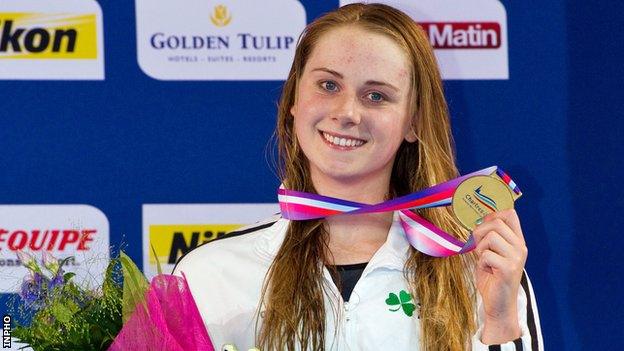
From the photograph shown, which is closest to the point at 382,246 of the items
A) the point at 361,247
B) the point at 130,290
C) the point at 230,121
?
the point at 361,247

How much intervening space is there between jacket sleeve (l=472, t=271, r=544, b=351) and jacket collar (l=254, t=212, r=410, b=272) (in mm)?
190

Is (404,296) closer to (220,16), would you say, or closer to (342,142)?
(342,142)

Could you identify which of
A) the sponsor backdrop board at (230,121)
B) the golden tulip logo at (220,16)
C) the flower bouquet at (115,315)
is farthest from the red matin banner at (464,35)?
the flower bouquet at (115,315)

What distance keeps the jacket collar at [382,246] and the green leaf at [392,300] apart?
0.19ft

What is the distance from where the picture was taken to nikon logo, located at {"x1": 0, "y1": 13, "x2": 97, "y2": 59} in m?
2.84

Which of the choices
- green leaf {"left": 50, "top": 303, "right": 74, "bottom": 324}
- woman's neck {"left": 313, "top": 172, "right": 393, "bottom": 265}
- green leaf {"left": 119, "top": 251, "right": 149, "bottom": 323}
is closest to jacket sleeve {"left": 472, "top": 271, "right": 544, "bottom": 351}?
woman's neck {"left": 313, "top": 172, "right": 393, "bottom": 265}

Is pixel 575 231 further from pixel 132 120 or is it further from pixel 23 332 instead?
pixel 23 332

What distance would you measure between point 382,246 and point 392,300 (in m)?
0.13

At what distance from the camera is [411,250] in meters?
2.18

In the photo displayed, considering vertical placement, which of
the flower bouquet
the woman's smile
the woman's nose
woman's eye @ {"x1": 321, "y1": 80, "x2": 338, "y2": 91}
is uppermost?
woman's eye @ {"x1": 321, "y1": 80, "x2": 338, "y2": 91}

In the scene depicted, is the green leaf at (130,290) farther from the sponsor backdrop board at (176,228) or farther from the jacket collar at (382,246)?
the sponsor backdrop board at (176,228)

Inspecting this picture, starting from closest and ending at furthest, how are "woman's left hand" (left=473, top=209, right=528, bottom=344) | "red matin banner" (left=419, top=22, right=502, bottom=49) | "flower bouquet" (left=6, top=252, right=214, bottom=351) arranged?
1. "flower bouquet" (left=6, top=252, right=214, bottom=351)
2. "woman's left hand" (left=473, top=209, right=528, bottom=344)
3. "red matin banner" (left=419, top=22, right=502, bottom=49)

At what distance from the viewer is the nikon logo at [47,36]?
2.84m

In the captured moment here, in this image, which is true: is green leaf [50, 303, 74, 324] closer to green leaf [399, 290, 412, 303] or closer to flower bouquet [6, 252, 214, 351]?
flower bouquet [6, 252, 214, 351]
